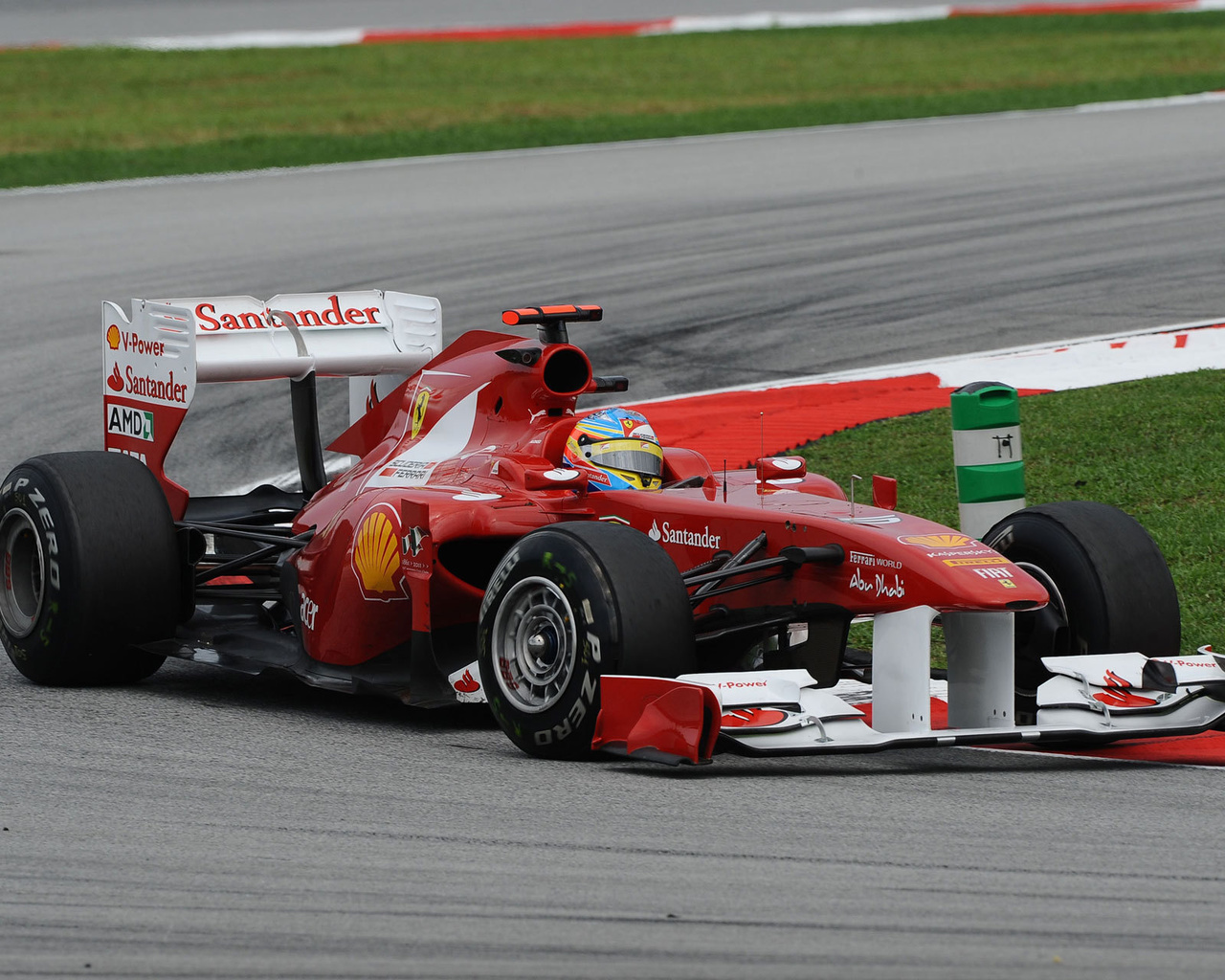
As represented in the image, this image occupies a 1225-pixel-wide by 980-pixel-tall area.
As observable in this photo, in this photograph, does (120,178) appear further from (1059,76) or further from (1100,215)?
(1059,76)

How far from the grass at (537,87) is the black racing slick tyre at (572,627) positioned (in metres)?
17.5

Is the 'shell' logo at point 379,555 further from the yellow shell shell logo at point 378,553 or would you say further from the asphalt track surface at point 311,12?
the asphalt track surface at point 311,12

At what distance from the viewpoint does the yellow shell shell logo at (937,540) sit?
6.66m

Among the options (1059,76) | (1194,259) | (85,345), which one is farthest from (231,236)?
(1059,76)

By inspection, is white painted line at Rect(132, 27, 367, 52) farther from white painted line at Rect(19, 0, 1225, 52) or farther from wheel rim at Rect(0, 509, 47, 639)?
wheel rim at Rect(0, 509, 47, 639)

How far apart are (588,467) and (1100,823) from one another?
2536 mm

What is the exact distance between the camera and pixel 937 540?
22.1 feet

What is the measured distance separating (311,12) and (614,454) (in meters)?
39.3

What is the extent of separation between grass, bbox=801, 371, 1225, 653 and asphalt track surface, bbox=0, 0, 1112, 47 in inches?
1254

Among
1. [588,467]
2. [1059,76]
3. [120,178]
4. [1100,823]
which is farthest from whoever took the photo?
[1059,76]

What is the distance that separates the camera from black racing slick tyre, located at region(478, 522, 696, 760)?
21.1ft

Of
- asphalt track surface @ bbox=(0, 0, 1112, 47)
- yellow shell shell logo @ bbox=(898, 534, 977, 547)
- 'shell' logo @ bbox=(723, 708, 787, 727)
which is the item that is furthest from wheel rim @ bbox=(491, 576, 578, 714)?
asphalt track surface @ bbox=(0, 0, 1112, 47)

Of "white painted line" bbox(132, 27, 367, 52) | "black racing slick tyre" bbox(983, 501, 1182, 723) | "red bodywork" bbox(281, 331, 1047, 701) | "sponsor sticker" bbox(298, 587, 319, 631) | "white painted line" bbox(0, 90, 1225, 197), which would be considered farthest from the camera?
"white painted line" bbox(132, 27, 367, 52)

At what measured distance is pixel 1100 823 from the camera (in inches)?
230
